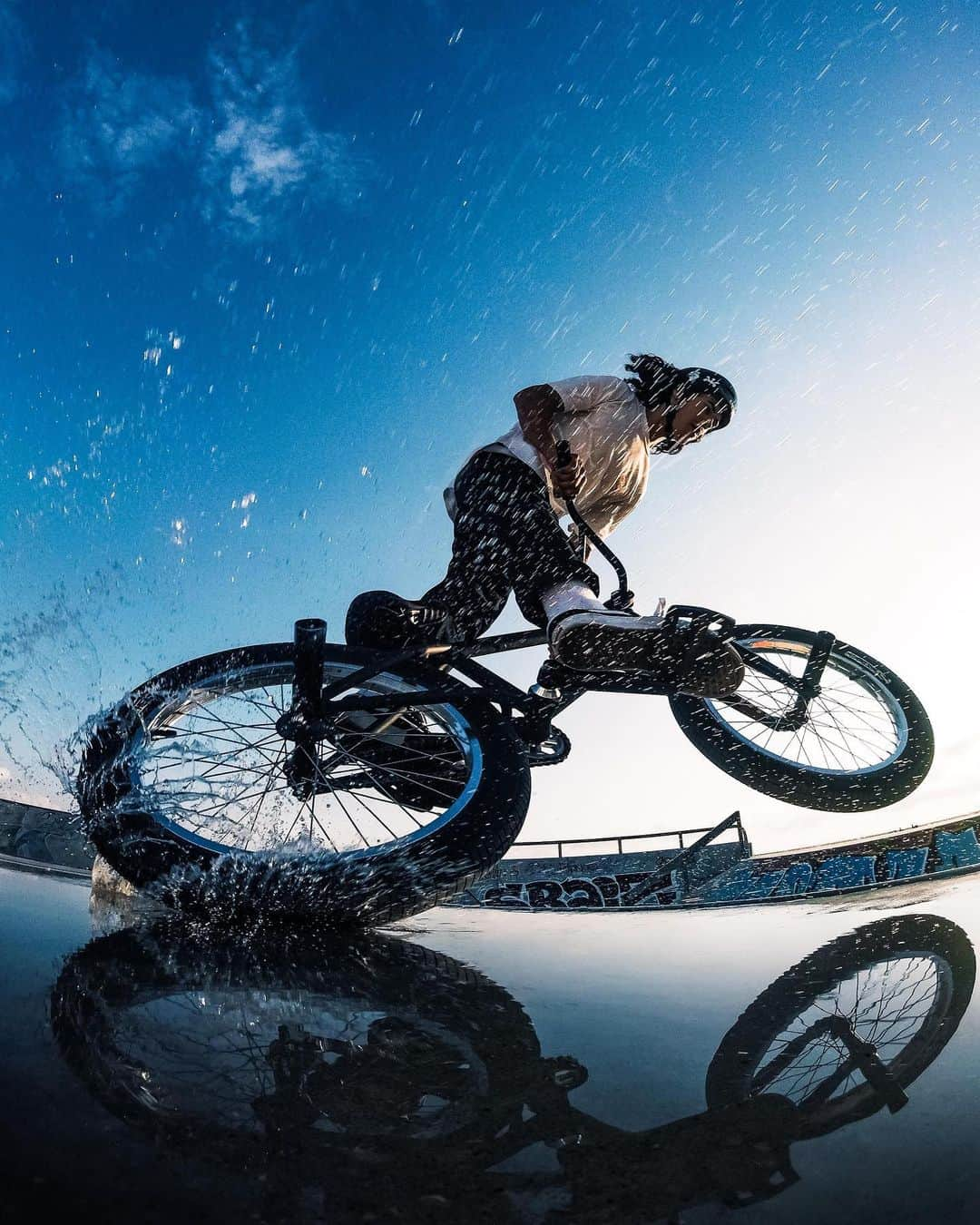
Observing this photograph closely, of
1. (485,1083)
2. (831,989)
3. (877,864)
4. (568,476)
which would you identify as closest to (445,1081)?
(485,1083)

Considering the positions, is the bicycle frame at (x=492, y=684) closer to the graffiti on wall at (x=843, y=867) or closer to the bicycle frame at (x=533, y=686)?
the bicycle frame at (x=533, y=686)

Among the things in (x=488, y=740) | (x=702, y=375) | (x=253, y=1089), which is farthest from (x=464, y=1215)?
(x=702, y=375)

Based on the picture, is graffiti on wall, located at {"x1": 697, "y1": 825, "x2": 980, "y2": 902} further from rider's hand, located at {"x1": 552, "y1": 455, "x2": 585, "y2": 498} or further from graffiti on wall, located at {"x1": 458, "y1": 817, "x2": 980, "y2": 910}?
rider's hand, located at {"x1": 552, "y1": 455, "x2": 585, "y2": 498}

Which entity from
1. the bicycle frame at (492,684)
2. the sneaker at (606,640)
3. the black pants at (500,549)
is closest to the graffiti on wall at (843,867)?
the bicycle frame at (492,684)

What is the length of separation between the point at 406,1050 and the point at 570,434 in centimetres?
237

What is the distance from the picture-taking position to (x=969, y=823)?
4.12 metres

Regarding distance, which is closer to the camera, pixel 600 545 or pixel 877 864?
pixel 600 545

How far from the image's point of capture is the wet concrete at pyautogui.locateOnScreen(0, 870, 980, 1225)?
2.00 ft

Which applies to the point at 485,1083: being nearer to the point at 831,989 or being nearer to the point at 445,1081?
the point at 445,1081

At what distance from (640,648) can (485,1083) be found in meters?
1.70

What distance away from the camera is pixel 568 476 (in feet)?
8.91

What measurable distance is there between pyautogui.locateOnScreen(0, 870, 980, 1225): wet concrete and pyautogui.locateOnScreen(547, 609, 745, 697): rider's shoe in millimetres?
1089

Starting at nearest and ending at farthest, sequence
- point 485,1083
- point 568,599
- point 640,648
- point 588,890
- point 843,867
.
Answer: point 485,1083
point 640,648
point 568,599
point 843,867
point 588,890

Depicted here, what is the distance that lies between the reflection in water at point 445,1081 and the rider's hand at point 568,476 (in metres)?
1.94
